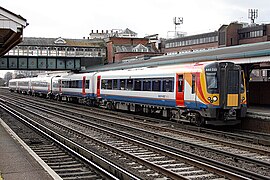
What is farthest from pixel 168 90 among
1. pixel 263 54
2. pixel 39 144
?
pixel 39 144

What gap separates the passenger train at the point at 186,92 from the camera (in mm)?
16297

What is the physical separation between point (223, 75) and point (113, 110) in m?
13.7

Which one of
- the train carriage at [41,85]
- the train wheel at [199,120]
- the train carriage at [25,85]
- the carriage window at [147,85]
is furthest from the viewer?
the train carriage at [25,85]

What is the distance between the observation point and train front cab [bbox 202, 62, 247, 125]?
1616 centimetres

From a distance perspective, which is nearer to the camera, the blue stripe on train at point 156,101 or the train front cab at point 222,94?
the train front cab at point 222,94

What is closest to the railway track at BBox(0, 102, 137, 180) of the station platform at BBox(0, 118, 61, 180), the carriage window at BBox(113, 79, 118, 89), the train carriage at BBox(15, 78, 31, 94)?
the station platform at BBox(0, 118, 61, 180)

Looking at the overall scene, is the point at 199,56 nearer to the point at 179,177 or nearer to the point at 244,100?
the point at 244,100

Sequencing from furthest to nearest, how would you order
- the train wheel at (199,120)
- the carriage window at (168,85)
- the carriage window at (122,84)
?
the carriage window at (122,84), the carriage window at (168,85), the train wheel at (199,120)

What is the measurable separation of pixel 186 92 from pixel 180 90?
536 millimetres

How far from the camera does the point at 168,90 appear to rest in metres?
19.1

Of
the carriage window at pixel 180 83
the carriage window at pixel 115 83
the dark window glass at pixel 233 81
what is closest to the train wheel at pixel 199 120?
the carriage window at pixel 180 83

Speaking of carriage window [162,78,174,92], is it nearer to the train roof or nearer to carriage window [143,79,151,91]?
the train roof

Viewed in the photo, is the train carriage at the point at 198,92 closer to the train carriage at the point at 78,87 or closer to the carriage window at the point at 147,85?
the carriage window at the point at 147,85

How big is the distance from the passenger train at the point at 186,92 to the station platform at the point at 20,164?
25.7 feet
